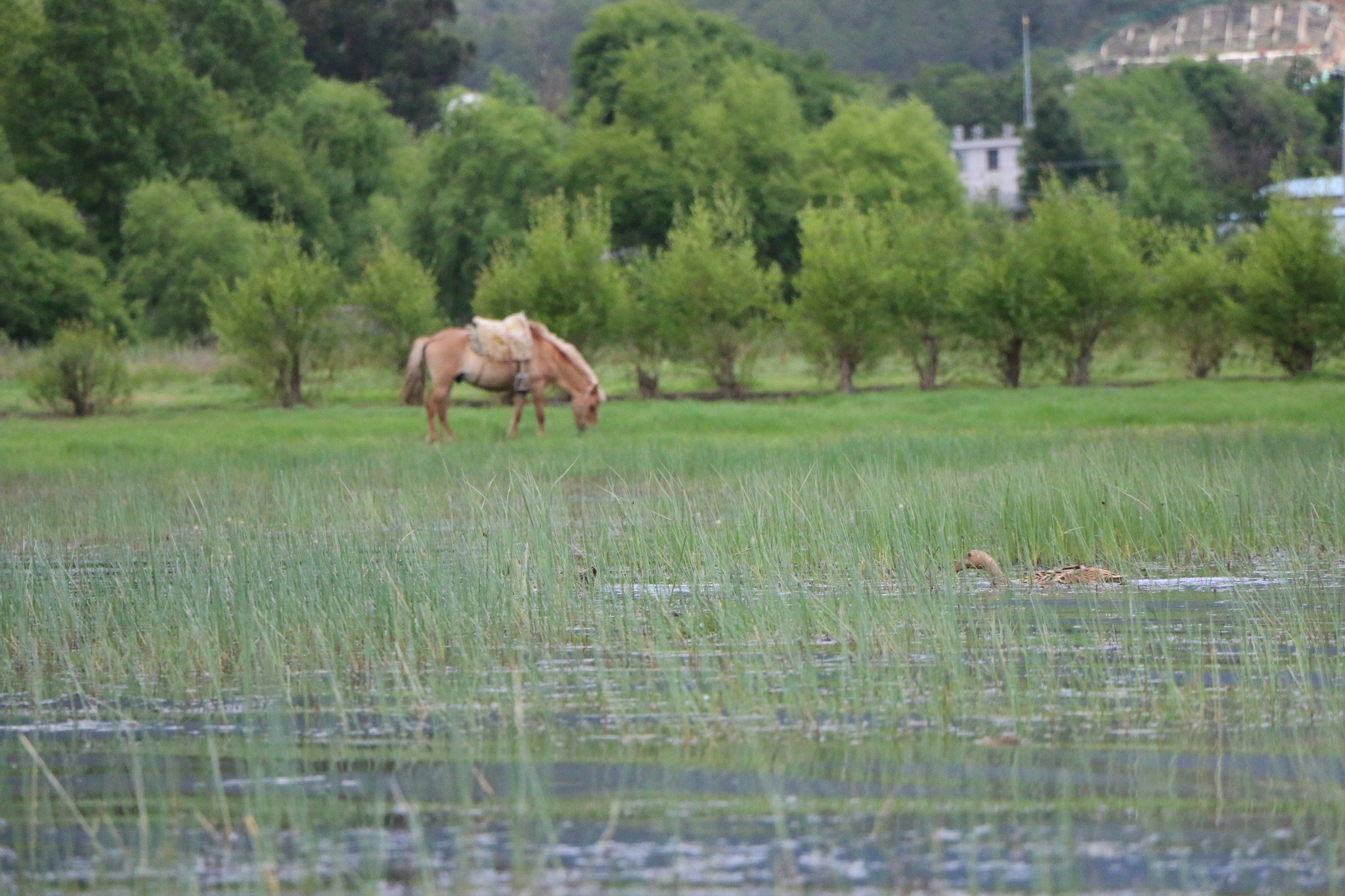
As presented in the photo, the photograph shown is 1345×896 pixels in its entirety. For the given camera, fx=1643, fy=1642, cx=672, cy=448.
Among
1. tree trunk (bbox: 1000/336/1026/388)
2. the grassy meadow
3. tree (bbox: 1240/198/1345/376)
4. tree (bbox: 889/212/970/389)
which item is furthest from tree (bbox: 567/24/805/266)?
the grassy meadow

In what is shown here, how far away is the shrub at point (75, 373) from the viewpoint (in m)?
26.0

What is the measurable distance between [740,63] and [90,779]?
54321 mm

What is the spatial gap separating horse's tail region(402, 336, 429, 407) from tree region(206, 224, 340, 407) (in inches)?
231

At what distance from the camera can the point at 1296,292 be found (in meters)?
27.9

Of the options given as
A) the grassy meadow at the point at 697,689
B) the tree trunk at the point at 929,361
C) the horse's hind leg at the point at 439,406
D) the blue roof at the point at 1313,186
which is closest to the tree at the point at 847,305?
the tree trunk at the point at 929,361

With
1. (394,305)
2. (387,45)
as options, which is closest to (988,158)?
(387,45)

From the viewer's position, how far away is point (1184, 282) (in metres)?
29.3

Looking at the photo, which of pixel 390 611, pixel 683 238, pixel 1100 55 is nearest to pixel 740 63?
pixel 683 238

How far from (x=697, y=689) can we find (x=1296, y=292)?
24.2 metres

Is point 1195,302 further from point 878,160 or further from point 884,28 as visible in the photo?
point 884,28

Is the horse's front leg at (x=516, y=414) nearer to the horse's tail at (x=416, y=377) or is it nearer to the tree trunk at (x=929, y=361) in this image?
the horse's tail at (x=416, y=377)

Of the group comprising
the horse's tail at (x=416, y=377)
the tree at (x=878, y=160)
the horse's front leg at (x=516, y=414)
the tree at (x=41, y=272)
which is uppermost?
the tree at (x=878, y=160)

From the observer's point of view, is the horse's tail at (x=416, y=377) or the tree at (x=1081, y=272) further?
the tree at (x=1081, y=272)

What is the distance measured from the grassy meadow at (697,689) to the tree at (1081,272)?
15.4m
